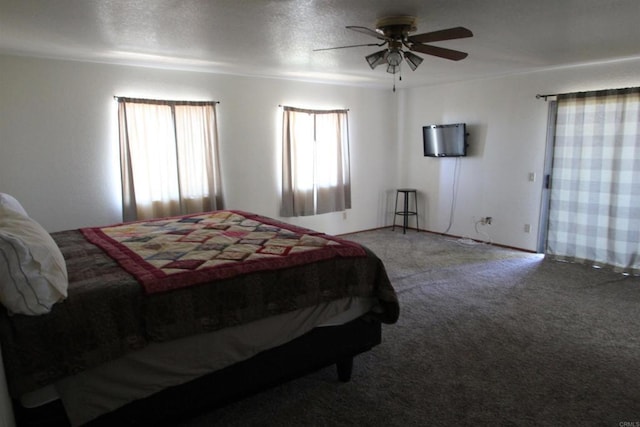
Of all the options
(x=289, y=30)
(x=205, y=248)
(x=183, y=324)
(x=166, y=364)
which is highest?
(x=289, y=30)

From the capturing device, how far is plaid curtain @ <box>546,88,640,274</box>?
4.42 metres

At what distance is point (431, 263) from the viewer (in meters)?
5.00

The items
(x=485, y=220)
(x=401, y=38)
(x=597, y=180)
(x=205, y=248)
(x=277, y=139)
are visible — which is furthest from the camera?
(x=485, y=220)

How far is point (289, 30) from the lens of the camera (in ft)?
10.4

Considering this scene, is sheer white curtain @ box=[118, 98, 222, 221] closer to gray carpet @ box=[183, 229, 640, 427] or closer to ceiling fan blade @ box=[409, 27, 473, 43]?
gray carpet @ box=[183, 229, 640, 427]

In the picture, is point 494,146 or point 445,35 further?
point 494,146

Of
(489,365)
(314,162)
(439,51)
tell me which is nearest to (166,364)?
(489,365)

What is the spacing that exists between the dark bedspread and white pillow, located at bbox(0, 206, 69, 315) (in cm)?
5

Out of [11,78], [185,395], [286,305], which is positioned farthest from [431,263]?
[11,78]

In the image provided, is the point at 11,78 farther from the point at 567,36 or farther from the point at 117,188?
the point at 567,36

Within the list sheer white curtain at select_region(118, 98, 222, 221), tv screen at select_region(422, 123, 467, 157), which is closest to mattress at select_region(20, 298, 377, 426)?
sheer white curtain at select_region(118, 98, 222, 221)

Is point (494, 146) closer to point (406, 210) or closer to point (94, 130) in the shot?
point (406, 210)

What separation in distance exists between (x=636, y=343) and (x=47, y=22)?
4939mm

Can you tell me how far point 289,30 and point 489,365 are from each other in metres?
2.87
